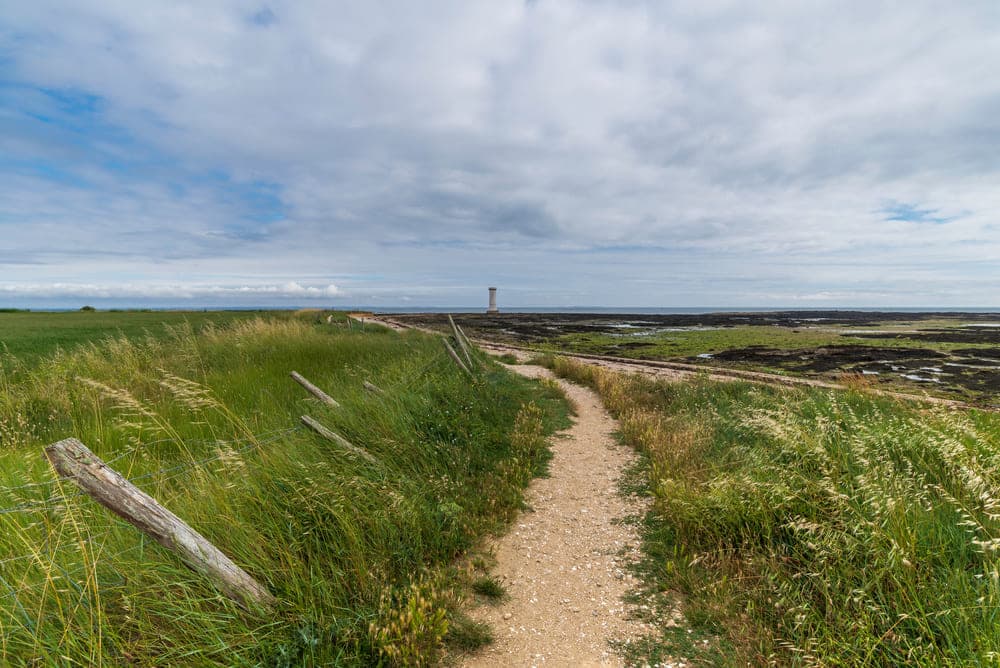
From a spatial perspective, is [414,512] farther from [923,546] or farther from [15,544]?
[923,546]

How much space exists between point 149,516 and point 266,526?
119 centimetres

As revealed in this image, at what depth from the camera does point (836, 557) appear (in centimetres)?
344

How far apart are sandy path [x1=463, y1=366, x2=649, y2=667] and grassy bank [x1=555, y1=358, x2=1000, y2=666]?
0.39m

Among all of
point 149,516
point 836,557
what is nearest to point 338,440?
point 149,516

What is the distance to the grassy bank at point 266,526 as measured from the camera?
2.61 meters

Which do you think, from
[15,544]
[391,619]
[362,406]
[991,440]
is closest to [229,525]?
[15,544]

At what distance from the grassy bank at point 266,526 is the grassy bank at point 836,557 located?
2168 millimetres

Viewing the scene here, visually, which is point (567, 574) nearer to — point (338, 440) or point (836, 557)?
point (836, 557)

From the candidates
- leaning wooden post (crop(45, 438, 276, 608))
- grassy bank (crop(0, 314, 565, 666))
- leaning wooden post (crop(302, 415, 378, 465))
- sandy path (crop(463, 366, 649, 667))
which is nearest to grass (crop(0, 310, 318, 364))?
grassy bank (crop(0, 314, 565, 666))

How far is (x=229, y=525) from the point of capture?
11.4ft

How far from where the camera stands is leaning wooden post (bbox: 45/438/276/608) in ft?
8.00

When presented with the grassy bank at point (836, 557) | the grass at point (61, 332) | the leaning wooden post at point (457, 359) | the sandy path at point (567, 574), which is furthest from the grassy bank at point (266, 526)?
the grass at point (61, 332)

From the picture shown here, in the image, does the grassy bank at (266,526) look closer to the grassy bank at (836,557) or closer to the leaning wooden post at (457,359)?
the grassy bank at (836,557)

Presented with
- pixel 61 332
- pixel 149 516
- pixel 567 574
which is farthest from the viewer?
pixel 61 332
